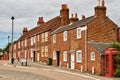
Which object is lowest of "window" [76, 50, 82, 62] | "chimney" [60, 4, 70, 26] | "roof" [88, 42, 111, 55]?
"window" [76, 50, 82, 62]

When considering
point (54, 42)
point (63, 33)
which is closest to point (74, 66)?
point (63, 33)

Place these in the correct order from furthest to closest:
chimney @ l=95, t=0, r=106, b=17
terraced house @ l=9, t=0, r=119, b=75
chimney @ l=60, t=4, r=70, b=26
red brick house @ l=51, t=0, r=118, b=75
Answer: chimney @ l=60, t=4, r=70, b=26, chimney @ l=95, t=0, r=106, b=17, terraced house @ l=9, t=0, r=119, b=75, red brick house @ l=51, t=0, r=118, b=75

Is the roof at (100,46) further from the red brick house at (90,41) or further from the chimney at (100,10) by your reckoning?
the chimney at (100,10)

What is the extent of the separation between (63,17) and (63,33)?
7837 millimetres

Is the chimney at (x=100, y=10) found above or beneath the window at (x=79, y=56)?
above

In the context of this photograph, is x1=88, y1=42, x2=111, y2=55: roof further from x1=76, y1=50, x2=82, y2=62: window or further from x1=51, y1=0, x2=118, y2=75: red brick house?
x1=76, y1=50, x2=82, y2=62: window

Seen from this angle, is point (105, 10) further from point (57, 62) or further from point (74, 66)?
point (57, 62)

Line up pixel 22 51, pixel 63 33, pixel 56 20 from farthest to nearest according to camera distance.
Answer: pixel 22 51
pixel 56 20
pixel 63 33

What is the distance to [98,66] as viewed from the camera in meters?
35.7

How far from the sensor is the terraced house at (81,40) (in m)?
38.0

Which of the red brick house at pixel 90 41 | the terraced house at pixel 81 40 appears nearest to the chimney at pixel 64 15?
the terraced house at pixel 81 40

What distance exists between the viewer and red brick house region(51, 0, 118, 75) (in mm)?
37094

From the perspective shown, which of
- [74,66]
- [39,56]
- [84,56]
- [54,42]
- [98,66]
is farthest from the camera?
[39,56]

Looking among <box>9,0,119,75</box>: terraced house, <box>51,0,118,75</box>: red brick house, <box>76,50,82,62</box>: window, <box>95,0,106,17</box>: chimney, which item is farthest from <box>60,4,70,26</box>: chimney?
<box>95,0,106,17</box>: chimney
